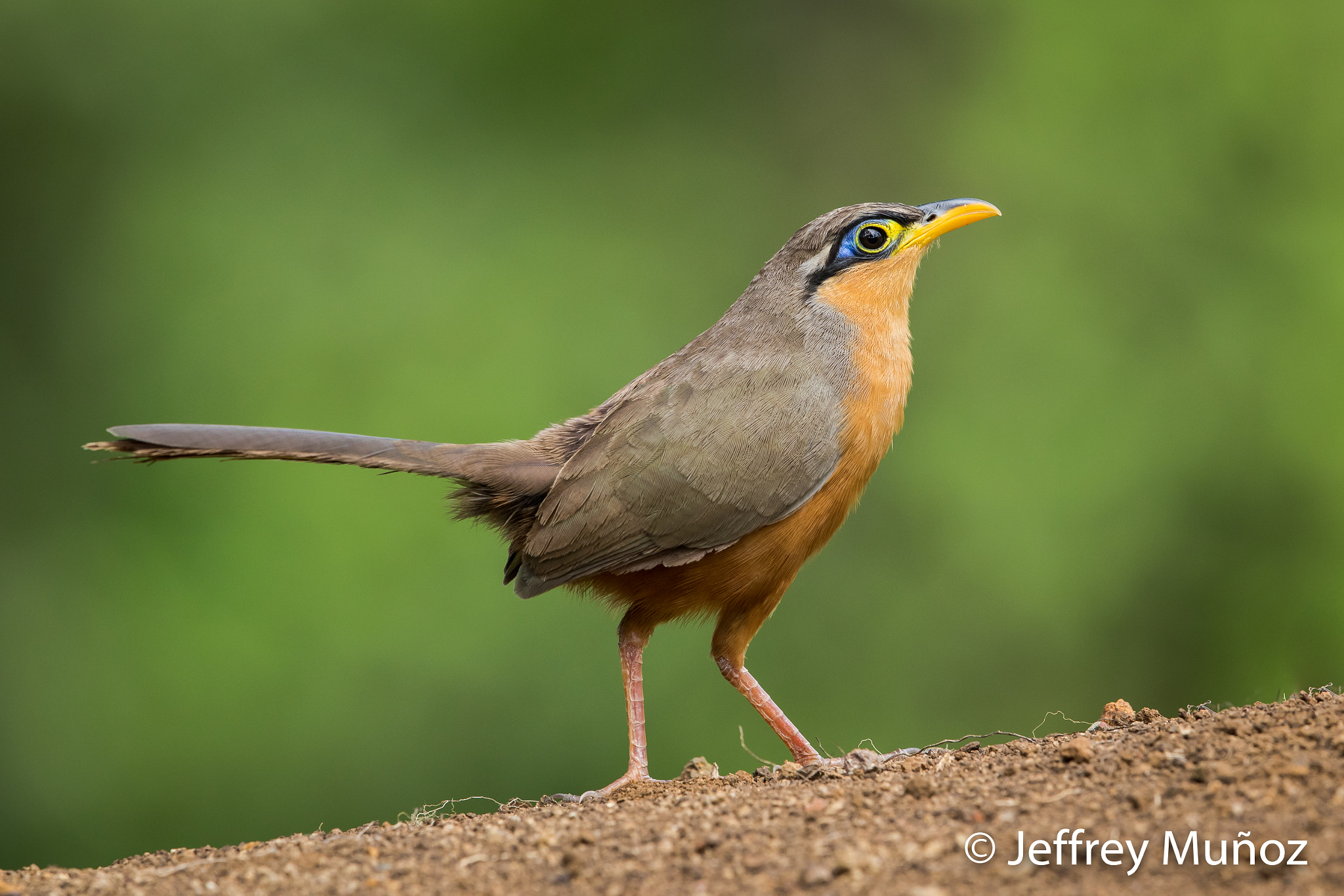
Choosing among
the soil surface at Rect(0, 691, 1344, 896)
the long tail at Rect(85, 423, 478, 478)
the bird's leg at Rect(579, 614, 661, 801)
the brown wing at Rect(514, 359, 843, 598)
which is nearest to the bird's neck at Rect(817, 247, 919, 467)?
the brown wing at Rect(514, 359, 843, 598)

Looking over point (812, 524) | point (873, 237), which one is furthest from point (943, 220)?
point (812, 524)

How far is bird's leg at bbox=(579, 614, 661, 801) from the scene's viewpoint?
489 cm

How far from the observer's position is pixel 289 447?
487 centimetres

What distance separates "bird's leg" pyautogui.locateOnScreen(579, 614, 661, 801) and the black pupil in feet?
7.01

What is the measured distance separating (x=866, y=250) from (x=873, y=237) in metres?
0.07

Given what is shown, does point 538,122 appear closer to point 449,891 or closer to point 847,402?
point 847,402

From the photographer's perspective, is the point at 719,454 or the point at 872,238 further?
the point at 872,238

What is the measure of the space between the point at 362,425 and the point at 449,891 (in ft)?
18.0

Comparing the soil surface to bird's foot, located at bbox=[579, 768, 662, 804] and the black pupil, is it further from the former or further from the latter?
the black pupil

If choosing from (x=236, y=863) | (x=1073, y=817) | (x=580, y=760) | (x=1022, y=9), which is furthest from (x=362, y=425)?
(x=1022, y=9)

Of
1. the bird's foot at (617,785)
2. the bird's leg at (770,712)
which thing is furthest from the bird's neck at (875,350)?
the bird's foot at (617,785)

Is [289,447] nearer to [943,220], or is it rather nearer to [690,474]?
[690,474]

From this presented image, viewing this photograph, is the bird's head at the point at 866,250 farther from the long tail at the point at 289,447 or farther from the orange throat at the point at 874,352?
the long tail at the point at 289,447

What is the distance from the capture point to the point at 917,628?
357 inches
